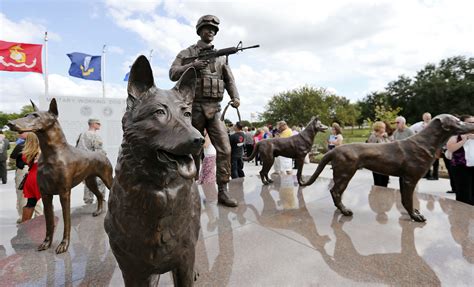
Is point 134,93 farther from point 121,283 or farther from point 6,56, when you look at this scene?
point 6,56

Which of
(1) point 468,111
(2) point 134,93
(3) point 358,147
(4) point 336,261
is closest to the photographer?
(2) point 134,93

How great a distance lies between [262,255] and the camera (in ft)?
8.36

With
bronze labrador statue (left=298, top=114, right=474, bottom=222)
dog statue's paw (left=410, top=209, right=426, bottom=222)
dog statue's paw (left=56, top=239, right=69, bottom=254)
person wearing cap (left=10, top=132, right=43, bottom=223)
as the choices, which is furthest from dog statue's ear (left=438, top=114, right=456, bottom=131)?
person wearing cap (left=10, top=132, right=43, bottom=223)

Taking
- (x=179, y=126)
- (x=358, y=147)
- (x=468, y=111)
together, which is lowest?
(x=358, y=147)

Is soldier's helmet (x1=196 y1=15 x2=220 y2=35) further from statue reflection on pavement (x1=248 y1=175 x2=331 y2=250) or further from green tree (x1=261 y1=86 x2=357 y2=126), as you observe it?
green tree (x1=261 y1=86 x2=357 y2=126)

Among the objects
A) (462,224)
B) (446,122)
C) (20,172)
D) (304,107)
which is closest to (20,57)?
(20,172)

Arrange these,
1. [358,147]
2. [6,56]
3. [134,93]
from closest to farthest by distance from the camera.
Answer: [134,93]
[358,147]
[6,56]

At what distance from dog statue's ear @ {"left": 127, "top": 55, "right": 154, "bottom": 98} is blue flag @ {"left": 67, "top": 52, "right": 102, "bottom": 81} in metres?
14.0

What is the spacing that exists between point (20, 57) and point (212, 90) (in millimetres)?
11184

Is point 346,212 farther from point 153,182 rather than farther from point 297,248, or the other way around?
point 153,182

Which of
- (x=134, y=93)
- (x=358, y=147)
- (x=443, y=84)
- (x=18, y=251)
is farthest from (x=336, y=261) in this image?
(x=443, y=84)

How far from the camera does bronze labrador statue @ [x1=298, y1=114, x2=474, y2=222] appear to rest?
3.21 m

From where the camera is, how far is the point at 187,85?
146 centimetres

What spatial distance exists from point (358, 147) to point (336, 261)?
1767 mm
